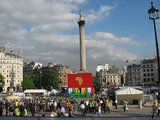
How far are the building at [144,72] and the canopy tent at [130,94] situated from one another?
129881 mm

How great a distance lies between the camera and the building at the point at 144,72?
589 feet

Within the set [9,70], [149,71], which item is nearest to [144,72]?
[149,71]

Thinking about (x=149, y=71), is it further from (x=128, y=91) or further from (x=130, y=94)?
(x=128, y=91)

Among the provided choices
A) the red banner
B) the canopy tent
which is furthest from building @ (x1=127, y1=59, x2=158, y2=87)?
the canopy tent

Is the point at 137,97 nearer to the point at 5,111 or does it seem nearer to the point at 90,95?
the point at 90,95

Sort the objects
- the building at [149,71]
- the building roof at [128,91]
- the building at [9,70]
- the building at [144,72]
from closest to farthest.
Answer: the building roof at [128,91] < the building at [149,71] < the building at [144,72] < the building at [9,70]

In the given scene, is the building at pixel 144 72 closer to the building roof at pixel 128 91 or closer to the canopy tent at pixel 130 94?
the canopy tent at pixel 130 94

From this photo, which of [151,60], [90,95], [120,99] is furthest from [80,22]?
[151,60]

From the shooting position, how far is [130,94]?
4538 centimetres

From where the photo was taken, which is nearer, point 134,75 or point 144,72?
point 144,72

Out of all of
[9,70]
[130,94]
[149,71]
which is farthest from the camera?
[9,70]

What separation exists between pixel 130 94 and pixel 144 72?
464 ft

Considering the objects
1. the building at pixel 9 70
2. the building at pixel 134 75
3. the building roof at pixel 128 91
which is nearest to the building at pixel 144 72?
the building at pixel 134 75

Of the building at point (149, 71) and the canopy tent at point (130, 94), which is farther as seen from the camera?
the building at point (149, 71)
